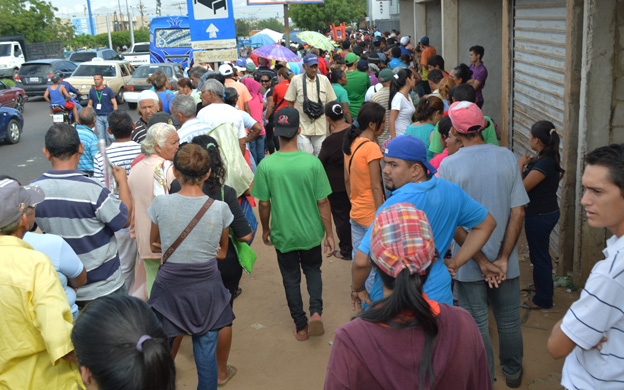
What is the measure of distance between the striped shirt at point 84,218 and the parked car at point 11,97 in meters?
17.9

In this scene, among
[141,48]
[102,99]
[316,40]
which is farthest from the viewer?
[141,48]

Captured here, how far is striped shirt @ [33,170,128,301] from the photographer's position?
396cm

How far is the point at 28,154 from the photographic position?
14.9 m

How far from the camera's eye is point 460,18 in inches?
510

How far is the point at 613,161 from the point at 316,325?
3.36 m

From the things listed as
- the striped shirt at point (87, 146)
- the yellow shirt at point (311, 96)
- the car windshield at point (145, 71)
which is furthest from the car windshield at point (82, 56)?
the striped shirt at point (87, 146)

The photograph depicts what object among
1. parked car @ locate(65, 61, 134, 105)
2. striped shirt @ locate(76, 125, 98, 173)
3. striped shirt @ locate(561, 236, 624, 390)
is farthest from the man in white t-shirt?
parked car @ locate(65, 61, 134, 105)

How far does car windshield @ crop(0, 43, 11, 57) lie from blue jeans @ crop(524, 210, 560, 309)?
33795mm

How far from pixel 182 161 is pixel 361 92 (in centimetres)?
685

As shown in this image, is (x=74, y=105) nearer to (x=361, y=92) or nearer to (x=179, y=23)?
(x=361, y=92)

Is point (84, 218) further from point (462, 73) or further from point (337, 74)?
point (337, 74)

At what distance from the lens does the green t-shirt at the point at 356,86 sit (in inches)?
400

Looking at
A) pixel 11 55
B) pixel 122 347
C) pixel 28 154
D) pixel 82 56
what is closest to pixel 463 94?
pixel 122 347

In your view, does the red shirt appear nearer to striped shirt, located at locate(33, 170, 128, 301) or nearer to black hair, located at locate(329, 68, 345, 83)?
black hair, located at locate(329, 68, 345, 83)
